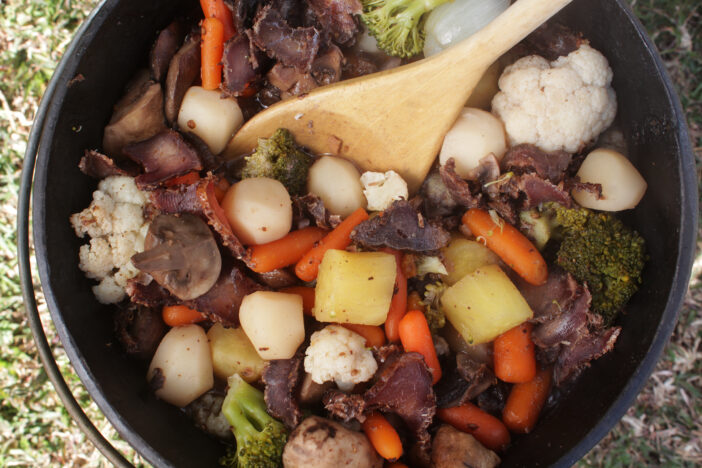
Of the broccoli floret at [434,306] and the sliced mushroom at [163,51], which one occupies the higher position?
the sliced mushroom at [163,51]

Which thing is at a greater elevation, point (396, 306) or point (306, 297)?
point (306, 297)

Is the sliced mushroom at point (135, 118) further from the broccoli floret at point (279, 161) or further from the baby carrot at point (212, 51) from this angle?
the broccoli floret at point (279, 161)

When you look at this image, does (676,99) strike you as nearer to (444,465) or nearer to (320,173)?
(320,173)

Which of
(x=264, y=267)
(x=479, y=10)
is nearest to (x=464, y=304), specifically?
(x=264, y=267)

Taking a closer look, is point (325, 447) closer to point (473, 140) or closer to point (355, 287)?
point (355, 287)

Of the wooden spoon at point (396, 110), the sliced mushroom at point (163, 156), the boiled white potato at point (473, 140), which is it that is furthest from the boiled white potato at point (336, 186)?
the sliced mushroom at point (163, 156)

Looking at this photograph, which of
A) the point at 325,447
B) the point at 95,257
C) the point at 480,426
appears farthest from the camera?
the point at 480,426

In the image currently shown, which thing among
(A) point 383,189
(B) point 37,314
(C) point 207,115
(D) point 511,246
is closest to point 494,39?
(A) point 383,189

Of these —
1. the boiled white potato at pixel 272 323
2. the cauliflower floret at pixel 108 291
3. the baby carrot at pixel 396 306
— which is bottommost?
the baby carrot at pixel 396 306
